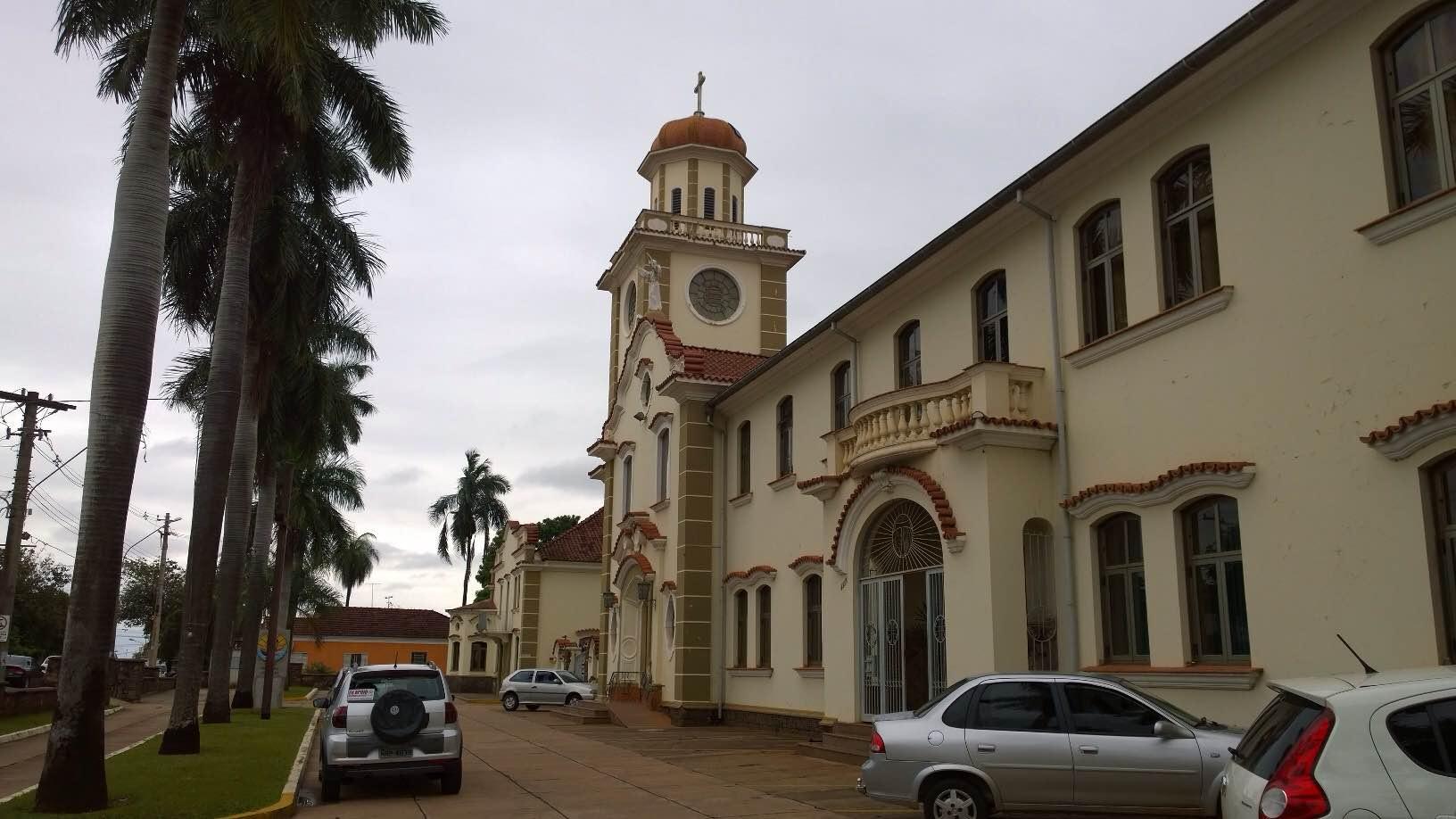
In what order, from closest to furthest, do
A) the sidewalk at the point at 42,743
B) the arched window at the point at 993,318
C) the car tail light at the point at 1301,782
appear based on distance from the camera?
the car tail light at the point at 1301,782, the sidewalk at the point at 42,743, the arched window at the point at 993,318

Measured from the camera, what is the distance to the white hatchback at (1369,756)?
4969 mm

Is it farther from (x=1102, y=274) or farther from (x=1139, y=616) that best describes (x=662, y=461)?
(x=1139, y=616)

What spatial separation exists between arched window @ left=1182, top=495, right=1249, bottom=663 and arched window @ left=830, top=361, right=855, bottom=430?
9529 mm

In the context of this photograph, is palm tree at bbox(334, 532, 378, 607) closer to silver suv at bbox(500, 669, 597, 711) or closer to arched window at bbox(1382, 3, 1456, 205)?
silver suv at bbox(500, 669, 597, 711)

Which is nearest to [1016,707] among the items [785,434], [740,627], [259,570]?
[785,434]

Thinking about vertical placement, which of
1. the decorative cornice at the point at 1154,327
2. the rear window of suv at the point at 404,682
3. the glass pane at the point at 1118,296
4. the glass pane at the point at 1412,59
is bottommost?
the rear window of suv at the point at 404,682

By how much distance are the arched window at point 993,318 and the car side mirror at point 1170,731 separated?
736 cm

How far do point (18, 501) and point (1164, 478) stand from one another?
26.7 metres

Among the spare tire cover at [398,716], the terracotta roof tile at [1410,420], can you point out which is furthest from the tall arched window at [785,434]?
the terracotta roof tile at [1410,420]

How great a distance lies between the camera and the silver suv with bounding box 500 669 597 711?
38116mm

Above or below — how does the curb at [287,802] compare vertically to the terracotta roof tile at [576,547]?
below

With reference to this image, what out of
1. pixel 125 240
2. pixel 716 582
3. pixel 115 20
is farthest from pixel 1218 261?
pixel 716 582

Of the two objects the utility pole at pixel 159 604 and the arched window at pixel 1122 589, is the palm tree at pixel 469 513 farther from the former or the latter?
the arched window at pixel 1122 589

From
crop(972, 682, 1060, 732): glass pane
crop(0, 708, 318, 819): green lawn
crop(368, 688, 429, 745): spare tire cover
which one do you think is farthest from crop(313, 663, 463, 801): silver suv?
crop(972, 682, 1060, 732): glass pane
